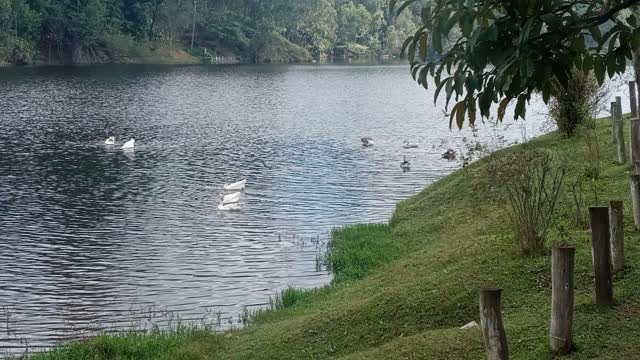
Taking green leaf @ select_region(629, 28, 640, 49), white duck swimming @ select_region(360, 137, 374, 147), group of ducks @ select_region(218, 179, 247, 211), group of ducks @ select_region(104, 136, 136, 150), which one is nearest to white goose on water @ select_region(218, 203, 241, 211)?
group of ducks @ select_region(218, 179, 247, 211)

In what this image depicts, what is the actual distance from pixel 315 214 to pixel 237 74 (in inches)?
3077

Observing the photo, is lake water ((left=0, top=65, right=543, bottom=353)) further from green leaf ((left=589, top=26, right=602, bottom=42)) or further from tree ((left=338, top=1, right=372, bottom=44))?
tree ((left=338, top=1, right=372, bottom=44))

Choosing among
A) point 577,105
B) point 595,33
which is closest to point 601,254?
point 595,33

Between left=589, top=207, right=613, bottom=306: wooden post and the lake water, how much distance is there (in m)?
6.16

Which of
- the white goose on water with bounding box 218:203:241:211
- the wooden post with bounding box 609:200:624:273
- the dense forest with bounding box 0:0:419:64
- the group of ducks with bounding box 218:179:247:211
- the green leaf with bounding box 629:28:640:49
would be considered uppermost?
the dense forest with bounding box 0:0:419:64

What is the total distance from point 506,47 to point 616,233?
179 inches

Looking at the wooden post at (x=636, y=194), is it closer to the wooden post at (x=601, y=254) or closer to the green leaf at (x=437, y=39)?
the wooden post at (x=601, y=254)

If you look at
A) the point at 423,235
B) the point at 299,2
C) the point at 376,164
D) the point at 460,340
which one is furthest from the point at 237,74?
the point at 460,340

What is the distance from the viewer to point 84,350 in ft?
36.5

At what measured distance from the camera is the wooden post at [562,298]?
6867mm

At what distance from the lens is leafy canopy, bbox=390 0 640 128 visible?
445 cm

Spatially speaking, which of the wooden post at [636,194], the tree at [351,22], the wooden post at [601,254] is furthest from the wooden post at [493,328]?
the tree at [351,22]

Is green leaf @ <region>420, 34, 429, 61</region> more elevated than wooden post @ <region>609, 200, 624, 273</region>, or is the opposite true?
green leaf @ <region>420, 34, 429, 61</region>

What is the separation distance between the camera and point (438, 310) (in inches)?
376
